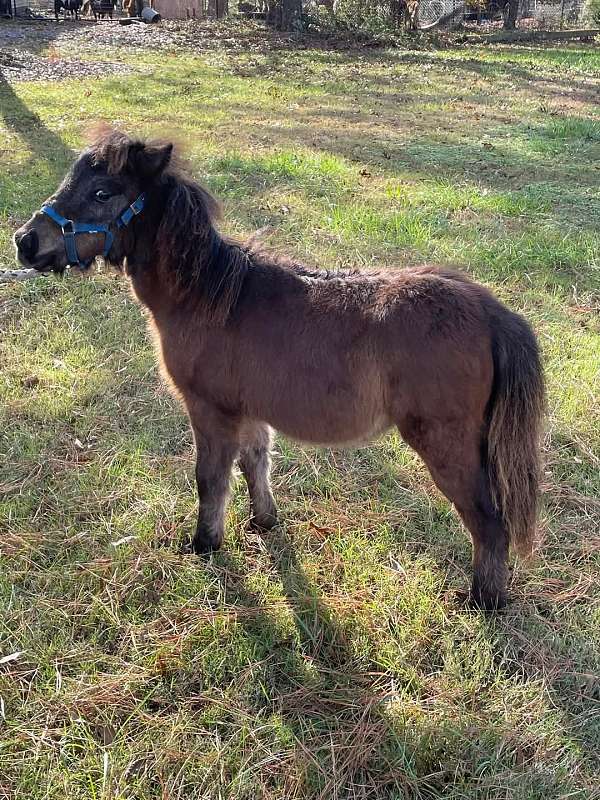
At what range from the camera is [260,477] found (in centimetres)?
332

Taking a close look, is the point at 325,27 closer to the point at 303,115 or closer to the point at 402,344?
the point at 303,115

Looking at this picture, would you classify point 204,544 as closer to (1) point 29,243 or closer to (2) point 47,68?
(1) point 29,243

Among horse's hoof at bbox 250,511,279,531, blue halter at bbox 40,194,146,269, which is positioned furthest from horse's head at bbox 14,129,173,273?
horse's hoof at bbox 250,511,279,531

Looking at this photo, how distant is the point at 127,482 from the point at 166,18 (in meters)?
26.5

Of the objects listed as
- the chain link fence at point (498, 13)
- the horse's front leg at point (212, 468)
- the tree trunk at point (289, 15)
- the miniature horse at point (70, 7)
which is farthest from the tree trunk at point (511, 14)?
the horse's front leg at point (212, 468)

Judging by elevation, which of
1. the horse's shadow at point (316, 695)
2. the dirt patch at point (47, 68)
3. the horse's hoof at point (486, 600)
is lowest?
the horse's shadow at point (316, 695)

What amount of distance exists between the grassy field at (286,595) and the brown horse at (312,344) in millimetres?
439

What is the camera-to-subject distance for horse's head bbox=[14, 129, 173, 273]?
2.70 meters

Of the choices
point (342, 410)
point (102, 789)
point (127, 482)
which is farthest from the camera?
point (127, 482)

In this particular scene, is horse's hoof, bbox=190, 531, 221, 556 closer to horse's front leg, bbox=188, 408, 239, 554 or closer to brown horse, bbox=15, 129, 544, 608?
horse's front leg, bbox=188, 408, 239, 554

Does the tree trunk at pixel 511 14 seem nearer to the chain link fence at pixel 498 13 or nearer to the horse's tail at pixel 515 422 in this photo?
the chain link fence at pixel 498 13

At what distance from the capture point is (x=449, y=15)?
23.0 m

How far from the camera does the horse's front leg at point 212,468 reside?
296 centimetres

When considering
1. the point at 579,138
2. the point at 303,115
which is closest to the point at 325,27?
the point at 303,115
